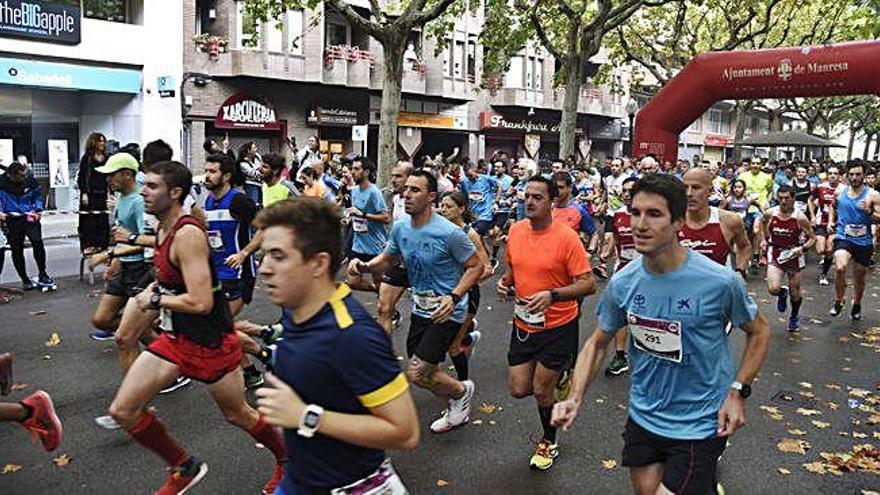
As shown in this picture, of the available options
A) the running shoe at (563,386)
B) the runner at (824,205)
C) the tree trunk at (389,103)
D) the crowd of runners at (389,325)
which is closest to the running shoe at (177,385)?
the crowd of runners at (389,325)

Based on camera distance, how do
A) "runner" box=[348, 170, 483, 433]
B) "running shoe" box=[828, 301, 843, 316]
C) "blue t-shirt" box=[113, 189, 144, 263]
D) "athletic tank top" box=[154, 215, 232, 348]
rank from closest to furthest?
"athletic tank top" box=[154, 215, 232, 348] < "runner" box=[348, 170, 483, 433] < "blue t-shirt" box=[113, 189, 144, 263] < "running shoe" box=[828, 301, 843, 316]

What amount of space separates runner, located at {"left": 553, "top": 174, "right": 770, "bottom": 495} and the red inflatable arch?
1402cm

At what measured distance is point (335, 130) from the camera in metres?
27.5

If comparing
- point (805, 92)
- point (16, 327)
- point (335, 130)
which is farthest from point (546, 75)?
point (16, 327)

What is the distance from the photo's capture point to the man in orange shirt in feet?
15.9

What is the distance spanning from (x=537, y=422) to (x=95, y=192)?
7.42 m

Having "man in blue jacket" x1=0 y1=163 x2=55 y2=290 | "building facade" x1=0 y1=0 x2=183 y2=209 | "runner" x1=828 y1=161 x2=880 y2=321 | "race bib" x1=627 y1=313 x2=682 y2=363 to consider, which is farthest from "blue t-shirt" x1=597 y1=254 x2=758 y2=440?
"building facade" x1=0 y1=0 x2=183 y2=209

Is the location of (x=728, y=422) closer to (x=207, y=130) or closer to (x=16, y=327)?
(x=16, y=327)

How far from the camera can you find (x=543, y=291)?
4.74m

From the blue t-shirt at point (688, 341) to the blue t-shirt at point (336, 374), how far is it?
1.38m

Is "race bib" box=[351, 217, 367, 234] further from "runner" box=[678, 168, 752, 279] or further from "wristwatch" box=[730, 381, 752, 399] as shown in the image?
"wristwatch" box=[730, 381, 752, 399]

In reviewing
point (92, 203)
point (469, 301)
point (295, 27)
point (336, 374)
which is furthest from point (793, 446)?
point (295, 27)

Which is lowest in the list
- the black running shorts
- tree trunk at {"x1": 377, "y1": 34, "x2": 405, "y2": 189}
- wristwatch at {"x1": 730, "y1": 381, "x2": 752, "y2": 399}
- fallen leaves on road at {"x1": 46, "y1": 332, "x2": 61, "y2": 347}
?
fallen leaves on road at {"x1": 46, "y1": 332, "x2": 61, "y2": 347}

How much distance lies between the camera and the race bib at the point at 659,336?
3.25 m
